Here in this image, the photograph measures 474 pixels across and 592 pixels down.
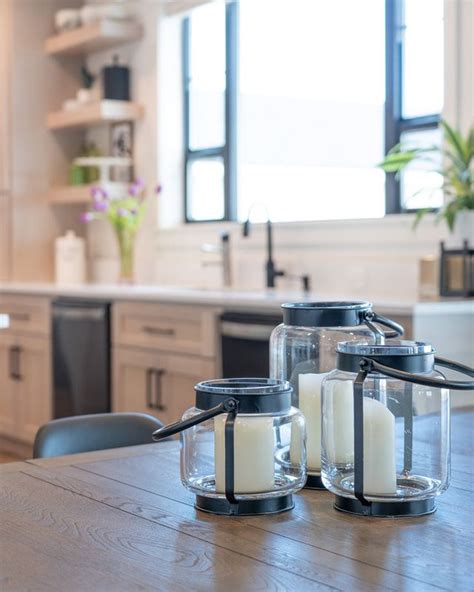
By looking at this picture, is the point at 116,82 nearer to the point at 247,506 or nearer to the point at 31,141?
the point at 31,141

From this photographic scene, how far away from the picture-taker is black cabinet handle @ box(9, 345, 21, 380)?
5.14m

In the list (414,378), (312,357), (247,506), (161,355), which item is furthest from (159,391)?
(414,378)

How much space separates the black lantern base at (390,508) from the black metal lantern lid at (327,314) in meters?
0.24

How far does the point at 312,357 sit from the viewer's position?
133 centimetres

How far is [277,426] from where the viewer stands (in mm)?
1161

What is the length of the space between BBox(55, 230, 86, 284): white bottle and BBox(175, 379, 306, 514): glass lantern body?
485 cm

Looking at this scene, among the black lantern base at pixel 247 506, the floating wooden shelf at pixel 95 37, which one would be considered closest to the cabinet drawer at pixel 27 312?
the floating wooden shelf at pixel 95 37

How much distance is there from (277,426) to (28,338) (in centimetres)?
404

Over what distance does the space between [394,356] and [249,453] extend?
0.20 m

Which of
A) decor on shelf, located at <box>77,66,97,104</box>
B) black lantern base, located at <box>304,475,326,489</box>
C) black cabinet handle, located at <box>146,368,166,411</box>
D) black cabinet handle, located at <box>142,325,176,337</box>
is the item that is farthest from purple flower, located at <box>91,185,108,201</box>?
Result: black lantern base, located at <box>304,475,326,489</box>

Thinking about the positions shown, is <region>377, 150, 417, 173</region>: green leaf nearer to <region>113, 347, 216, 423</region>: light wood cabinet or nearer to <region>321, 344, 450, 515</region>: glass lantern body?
<region>113, 347, 216, 423</region>: light wood cabinet

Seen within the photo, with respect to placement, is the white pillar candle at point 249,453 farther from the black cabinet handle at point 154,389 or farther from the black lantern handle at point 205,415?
the black cabinet handle at point 154,389

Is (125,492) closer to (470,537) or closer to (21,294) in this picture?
(470,537)

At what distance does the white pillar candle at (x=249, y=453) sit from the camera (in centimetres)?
114
